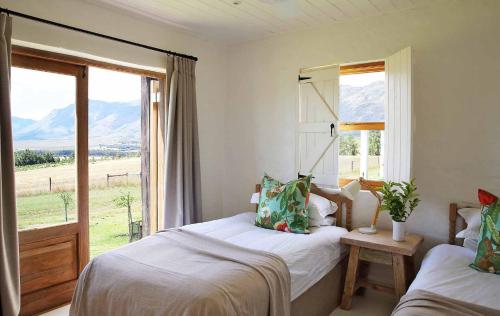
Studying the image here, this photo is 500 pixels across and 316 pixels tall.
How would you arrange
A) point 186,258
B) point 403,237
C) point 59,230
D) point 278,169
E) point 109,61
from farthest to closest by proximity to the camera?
point 278,169
point 109,61
point 59,230
point 403,237
point 186,258

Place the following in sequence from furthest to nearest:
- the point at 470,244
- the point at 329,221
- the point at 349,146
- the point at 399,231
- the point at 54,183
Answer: the point at 349,146
the point at 329,221
the point at 54,183
the point at 399,231
the point at 470,244

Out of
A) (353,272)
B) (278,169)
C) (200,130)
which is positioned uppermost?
(200,130)

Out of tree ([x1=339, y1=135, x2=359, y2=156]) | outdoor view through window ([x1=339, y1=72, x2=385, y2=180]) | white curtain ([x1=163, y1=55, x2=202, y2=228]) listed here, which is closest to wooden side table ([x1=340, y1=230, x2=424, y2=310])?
outdoor view through window ([x1=339, y1=72, x2=385, y2=180])

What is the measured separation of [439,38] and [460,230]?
1556mm

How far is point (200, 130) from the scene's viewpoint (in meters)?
3.90

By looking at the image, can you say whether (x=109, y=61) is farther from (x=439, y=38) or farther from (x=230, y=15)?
(x=439, y=38)

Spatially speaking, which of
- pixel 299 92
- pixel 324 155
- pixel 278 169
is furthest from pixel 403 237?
pixel 299 92

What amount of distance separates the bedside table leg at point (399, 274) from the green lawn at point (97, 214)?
8.12ft

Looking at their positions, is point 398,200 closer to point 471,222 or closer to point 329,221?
point 471,222

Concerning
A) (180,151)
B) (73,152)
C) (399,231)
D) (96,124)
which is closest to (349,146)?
(399,231)

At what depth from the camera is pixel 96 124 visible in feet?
10.6

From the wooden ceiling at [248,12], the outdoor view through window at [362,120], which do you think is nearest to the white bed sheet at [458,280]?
the outdoor view through window at [362,120]

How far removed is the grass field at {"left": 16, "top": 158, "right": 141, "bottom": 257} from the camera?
277 cm

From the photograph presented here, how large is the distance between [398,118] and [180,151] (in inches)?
79.2
